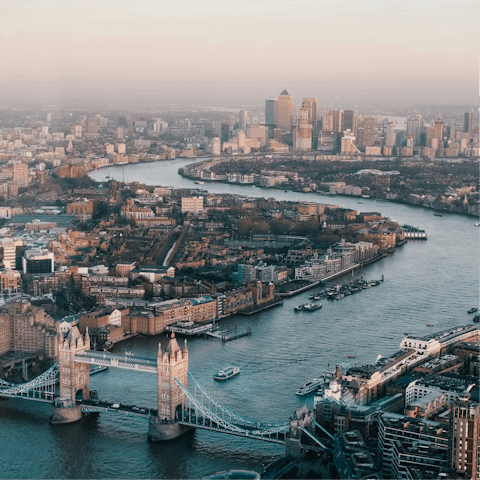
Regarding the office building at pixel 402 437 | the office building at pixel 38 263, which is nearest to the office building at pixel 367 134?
the office building at pixel 38 263

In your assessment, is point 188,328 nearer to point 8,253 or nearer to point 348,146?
point 8,253

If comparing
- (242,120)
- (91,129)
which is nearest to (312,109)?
(242,120)

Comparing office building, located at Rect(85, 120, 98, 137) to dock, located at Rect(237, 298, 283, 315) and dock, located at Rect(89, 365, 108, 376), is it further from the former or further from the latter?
dock, located at Rect(89, 365, 108, 376)

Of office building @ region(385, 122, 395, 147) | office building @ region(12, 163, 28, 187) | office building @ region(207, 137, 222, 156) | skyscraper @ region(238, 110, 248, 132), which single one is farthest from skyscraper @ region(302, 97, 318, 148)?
office building @ region(12, 163, 28, 187)

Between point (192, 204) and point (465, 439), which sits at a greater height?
→ point (465, 439)

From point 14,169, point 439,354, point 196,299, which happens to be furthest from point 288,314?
point 14,169

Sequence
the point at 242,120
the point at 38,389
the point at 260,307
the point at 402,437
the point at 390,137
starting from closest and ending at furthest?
the point at 402,437 < the point at 38,389 < the point at 260,307 < the point at 390,137 < the point at 242,120

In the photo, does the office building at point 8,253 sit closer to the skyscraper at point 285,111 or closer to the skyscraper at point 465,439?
the skyscraper at point 465,439
